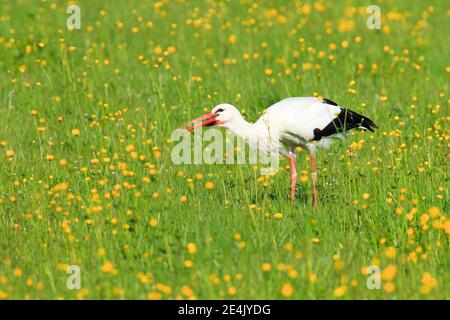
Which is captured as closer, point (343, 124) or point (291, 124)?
point (291, 124)

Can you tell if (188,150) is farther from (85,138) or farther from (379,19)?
(379,19)

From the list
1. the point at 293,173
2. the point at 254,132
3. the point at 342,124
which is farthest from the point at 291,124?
the point at 342,124

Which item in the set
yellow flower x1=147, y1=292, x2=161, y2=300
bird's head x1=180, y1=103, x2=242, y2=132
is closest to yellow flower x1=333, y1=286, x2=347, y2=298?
yellow flower x1=147, y1=292, x2=161, y2=300

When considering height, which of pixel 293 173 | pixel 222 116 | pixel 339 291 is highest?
pixel 222 116

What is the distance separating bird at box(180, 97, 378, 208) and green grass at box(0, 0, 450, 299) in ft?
0.73

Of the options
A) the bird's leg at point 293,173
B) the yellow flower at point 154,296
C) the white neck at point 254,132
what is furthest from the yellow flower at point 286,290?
the white neck at point 254,132

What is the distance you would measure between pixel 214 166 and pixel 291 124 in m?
0.80

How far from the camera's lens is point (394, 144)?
8.73m

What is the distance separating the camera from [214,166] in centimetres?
844

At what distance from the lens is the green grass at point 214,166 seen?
236 inches

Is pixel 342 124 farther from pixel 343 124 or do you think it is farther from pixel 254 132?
pixel 254 132
